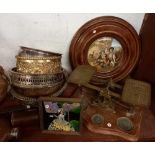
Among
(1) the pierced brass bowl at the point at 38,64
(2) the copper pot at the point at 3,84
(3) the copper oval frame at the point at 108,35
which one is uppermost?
(3) the copper oval frame at the point at 108,35

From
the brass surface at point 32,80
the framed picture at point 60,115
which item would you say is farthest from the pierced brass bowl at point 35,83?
the framed picture at point 60,115

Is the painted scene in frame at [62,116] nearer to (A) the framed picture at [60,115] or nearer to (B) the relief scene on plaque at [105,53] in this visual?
(A) the framed picture at [60,115]

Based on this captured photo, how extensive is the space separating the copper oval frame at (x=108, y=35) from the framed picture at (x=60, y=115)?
26cm

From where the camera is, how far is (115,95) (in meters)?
0.70

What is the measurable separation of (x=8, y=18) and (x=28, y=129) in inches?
15.7

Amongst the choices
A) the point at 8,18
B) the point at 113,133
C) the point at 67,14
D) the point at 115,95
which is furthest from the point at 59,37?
the point at 113,133

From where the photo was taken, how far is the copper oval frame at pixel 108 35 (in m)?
0.78

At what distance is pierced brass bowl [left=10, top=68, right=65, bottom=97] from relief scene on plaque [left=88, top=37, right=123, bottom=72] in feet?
0.62

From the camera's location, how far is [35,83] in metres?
0.67

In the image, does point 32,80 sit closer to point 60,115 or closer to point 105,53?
point 60,115

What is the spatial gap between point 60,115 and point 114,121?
0.59ft

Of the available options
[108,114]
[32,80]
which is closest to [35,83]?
[32,80]
